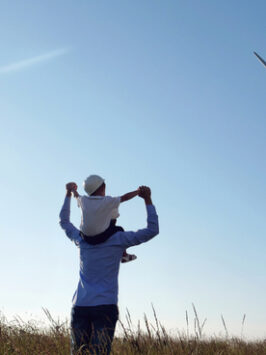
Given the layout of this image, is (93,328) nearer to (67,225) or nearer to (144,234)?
(144,234)

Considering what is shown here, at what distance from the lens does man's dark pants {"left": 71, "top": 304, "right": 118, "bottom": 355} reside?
5090 mm

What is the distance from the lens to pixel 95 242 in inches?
216

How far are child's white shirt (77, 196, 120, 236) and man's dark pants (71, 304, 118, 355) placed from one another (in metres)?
0.80

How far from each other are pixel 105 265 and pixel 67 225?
107 centimetres

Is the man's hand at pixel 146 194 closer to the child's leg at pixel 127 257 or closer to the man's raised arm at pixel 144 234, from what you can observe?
the man's raised arm at pixel 144 234

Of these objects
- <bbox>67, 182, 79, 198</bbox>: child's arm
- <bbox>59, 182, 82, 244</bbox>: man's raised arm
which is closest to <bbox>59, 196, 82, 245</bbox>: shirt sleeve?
<bbox>59, 182, 82, 244</bbox>: man's raised arm

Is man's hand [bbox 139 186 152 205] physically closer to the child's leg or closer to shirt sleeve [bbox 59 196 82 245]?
the child's leg

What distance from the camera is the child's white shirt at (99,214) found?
5.50 m

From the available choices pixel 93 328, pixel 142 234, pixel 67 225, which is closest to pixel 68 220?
pixel 67 225

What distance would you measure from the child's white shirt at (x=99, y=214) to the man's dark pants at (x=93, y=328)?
80 centimetres

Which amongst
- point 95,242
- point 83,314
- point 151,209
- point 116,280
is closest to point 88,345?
point 83,314

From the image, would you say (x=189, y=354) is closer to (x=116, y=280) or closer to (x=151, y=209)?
(x=116, y=280)

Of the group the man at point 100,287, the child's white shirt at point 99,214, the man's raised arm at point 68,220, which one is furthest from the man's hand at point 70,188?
the man at point 100,287

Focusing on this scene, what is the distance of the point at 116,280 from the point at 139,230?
0.57 m
